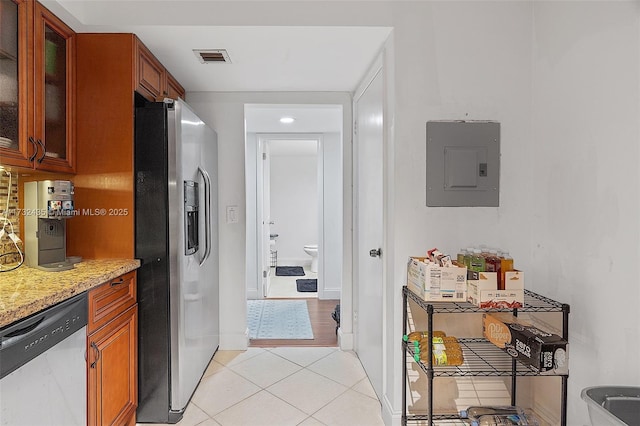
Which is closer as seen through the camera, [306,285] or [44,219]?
[44,219]

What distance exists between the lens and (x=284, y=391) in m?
2.53

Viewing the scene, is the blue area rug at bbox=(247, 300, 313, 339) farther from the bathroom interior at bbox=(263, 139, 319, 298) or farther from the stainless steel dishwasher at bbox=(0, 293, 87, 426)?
the bathroom interior at bbox=(263, 139, 319, 298)

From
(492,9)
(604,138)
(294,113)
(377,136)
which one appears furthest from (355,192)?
(604,138)

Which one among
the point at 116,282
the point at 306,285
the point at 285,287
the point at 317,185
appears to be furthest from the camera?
the point at 306,285

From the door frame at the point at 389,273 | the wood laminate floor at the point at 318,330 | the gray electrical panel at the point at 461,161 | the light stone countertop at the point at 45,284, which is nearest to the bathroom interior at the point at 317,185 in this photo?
the wood laminate floor at the point at 318,330

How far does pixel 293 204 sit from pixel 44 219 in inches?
222

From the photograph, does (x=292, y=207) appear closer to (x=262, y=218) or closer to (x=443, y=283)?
(x=262, y=218)

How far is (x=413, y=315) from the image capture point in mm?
2047

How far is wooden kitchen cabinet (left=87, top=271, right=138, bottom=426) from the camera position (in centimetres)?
164

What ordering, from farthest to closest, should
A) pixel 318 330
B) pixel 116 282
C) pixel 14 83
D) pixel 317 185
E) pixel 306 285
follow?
1. pixel 306 285
2. pixel 317 185
3. pixel 318 330
4. pixel 116 282
5. pixel 14 83

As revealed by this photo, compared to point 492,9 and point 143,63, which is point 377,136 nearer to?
point 492,9

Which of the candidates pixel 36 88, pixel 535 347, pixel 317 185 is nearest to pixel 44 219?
pixel 36 88

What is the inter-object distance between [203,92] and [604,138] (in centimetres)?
274

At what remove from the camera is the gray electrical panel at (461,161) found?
2.01 meters
